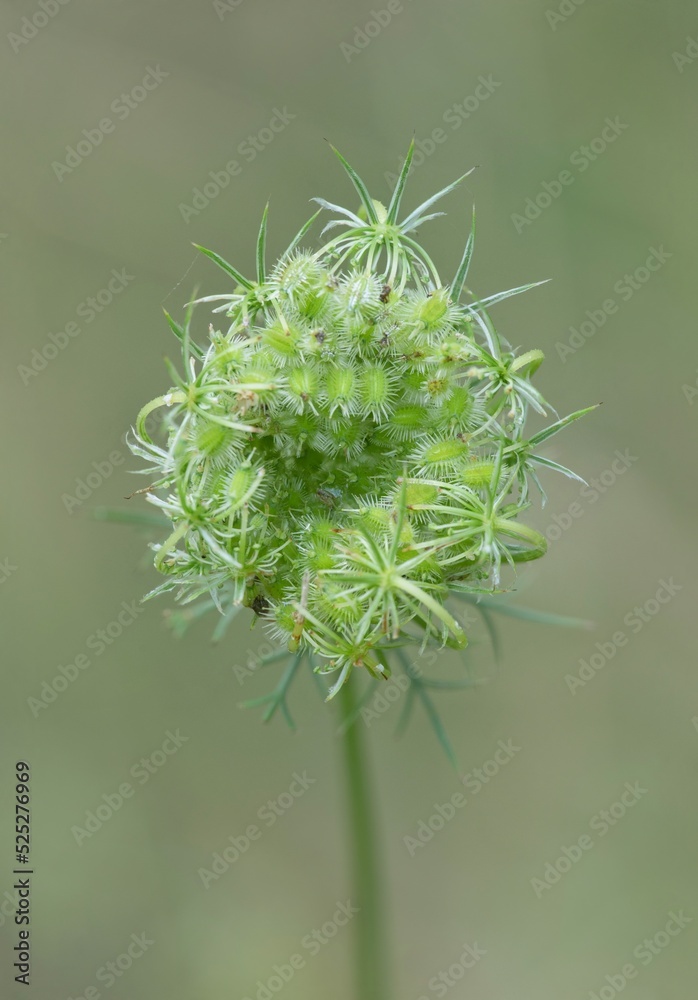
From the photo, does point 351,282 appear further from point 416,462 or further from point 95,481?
point 95,481

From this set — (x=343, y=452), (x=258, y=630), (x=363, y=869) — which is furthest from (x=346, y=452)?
(x=258, y=630)

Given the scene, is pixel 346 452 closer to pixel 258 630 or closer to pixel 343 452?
pixel 343 452

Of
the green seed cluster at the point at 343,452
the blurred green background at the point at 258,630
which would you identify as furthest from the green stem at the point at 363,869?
the blurred green background at the point at 258,630

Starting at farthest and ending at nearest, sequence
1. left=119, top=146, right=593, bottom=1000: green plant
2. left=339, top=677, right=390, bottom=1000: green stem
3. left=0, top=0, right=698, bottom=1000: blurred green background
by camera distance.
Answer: left=0, top=0, right=698, bottom=1000: blurred green background → left=339, top=677, right=390, bottom=1000: green stem → left=119, top=146, right=593, bottom=1000: green plant

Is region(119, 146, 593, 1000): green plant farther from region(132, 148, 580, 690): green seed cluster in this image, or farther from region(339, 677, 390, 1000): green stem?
region(339, 677, 390, 1000): green stem

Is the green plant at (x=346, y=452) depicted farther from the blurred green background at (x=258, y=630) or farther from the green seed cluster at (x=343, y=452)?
the blurred green background at (x=258, y=630)

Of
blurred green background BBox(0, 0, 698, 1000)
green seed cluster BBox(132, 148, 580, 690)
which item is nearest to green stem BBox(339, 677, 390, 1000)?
green seed cluster BBox(132, 148, 580, 690)
